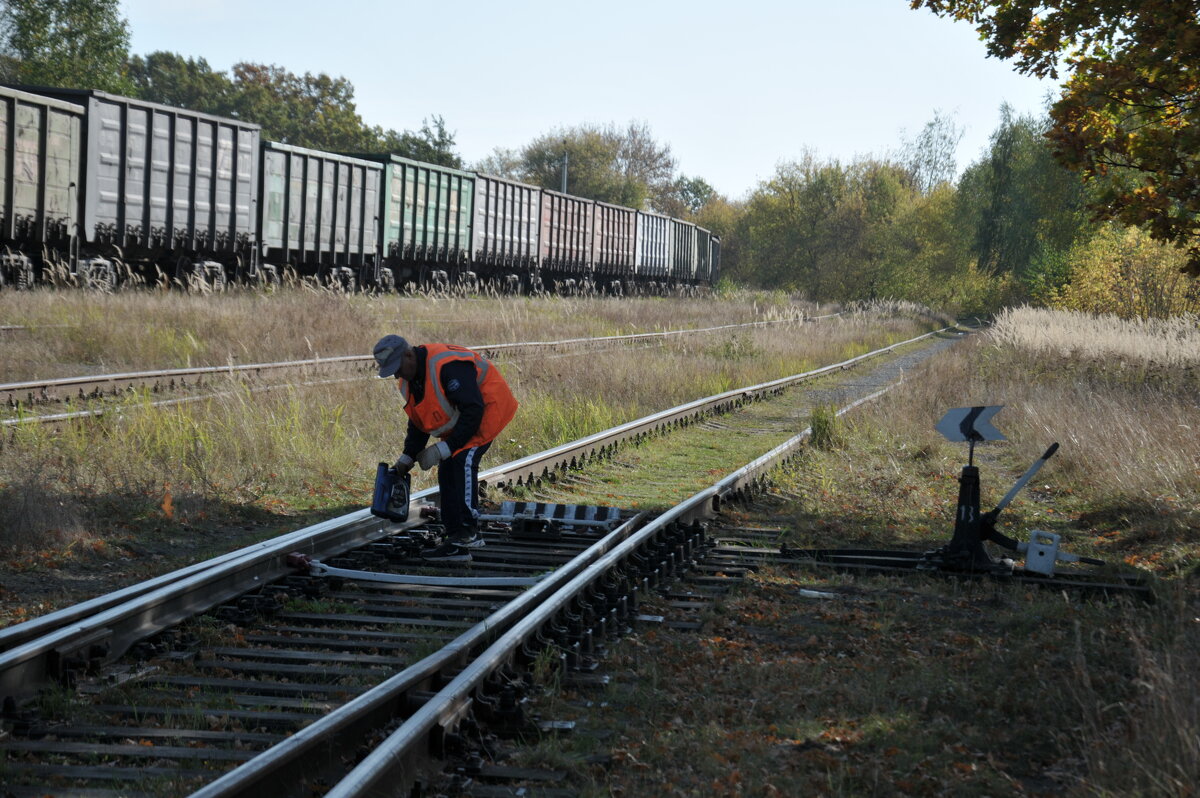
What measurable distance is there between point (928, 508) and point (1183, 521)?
1.85 m

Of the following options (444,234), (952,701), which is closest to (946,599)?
(952,701)

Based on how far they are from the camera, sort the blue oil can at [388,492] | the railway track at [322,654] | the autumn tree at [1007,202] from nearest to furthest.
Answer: the railway track at [322,654], the blue oil can at [388,492], the autumn tree at [1007,202]

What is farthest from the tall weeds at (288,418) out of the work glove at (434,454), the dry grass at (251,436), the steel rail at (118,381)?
the work glove at (434,454)

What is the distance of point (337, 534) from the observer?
259 inches

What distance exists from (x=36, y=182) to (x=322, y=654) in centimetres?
1499

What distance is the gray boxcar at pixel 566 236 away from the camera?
3816 cm

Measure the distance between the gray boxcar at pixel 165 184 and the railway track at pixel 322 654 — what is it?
45.3ft

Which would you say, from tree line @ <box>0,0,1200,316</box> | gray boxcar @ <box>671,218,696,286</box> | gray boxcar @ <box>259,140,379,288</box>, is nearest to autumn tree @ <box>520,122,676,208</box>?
tree line @ <box>0,0,1200,316</box>

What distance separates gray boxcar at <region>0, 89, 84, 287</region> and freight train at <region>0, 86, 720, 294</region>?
0.07 feet

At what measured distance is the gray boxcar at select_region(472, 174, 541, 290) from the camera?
33656 mm

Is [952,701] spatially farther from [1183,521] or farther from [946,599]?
[1183,521]

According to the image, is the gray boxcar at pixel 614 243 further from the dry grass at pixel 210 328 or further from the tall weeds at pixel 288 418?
the tall weeds at pixel 288 418

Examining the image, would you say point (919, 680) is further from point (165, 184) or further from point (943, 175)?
point (943, 175)

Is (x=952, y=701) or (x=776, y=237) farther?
(x=776, y=237)
